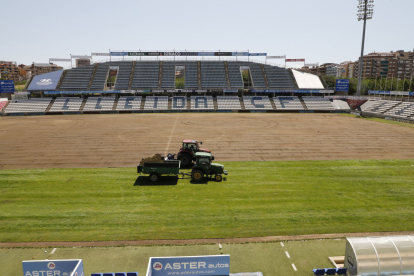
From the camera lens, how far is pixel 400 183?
1950 centimetres

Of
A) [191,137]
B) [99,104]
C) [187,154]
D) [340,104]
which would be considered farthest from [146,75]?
[187,154]

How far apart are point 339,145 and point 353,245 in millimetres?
24650

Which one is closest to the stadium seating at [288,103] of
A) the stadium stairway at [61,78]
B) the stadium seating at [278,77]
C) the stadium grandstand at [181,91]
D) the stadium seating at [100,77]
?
the stadium grandstand at [181,91]

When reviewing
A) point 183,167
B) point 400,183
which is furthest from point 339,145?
point 183,167

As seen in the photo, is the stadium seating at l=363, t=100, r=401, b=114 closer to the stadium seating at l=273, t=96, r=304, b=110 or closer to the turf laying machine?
the stadium seating at l=273, t=96, r=304, b=110

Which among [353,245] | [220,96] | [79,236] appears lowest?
[79,236]

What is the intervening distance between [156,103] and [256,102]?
1111 inches

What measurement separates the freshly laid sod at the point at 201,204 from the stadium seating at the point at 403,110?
41782 mm

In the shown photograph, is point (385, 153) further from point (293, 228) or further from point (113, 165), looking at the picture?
point (113, 165)

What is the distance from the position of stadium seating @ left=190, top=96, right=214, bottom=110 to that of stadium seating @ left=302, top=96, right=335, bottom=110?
27.2m

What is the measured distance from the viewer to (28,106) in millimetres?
65938

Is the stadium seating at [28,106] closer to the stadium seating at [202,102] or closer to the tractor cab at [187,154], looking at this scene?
the stadium seating at [202,102]

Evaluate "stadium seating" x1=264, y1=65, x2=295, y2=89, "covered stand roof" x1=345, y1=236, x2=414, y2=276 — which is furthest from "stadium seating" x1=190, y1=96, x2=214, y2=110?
"covered stand roof" x1=345, y1=236, x2=414, y2=276

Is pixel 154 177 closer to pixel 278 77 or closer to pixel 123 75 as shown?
pixel 123 75
